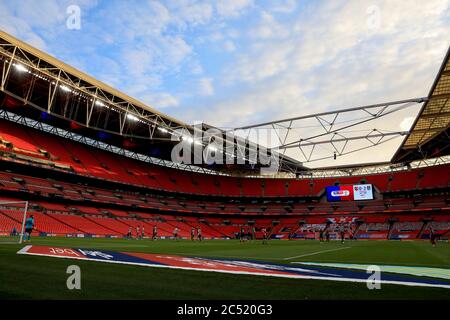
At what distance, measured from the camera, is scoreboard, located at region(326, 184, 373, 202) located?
48.8 meters

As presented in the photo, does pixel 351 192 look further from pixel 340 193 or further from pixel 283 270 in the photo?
pixel 283 270

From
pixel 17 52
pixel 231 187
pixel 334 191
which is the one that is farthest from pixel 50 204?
pixel 334 191

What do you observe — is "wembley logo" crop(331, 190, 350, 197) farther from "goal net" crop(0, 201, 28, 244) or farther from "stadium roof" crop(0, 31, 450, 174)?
"goal net" crop(0, 201, 28, 244)

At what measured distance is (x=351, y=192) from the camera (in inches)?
1977

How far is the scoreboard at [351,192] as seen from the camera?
48.8 meters

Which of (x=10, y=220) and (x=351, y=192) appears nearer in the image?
(x=10, y=220)

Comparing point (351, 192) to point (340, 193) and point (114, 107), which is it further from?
point (114, 107)

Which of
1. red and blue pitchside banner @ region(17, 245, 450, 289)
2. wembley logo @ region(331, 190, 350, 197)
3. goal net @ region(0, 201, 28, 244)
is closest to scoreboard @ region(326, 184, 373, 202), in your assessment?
wembley logo @ region(331, 190, 350, 197)

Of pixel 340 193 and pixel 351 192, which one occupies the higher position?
pixel 351 192

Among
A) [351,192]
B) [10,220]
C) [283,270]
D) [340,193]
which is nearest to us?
[283,270]

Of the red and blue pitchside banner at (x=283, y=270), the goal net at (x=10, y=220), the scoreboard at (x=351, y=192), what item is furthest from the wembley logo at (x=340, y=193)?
the red and blue pitchside banner at (x=283, y=270)

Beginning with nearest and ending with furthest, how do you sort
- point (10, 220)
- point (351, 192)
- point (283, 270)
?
point (283, 270) < point (10, 220) < point (351, 192)

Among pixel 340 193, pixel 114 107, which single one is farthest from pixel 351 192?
pixel 114 107

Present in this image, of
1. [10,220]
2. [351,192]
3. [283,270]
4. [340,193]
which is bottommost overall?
[283,270]
